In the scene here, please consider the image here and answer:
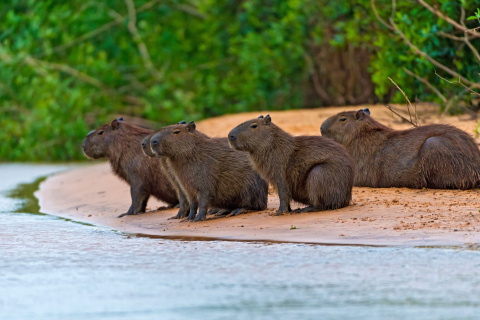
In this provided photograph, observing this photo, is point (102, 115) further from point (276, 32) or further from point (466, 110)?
point (466, 110)

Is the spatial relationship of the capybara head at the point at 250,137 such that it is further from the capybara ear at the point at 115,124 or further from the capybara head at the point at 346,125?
the capybara ear at the point at 115,124

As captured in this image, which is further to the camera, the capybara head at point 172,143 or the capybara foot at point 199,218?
the capybara head at point 172,143

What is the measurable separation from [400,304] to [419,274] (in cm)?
67

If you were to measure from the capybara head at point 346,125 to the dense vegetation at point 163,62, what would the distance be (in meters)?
5.20

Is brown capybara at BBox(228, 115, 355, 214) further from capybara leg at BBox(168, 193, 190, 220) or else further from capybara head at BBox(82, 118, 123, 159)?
capybara head at BBox(82, 118, 123, 159)

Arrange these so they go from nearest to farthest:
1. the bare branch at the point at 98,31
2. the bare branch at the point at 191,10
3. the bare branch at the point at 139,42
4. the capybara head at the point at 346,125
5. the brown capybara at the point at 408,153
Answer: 1. the brown capybara at the point at 408,153
2. the capybara head at the point at 346,125
3. the bare branch at the point at 98,31
4. the bare branch at the point at 139,42
5. the bare branch at the point at 191,10

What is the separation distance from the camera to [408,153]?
8.30 m

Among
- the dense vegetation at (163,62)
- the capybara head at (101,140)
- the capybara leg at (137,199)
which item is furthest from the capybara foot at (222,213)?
the dense vegetation at (163,62)

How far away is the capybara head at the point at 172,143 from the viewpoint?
752cm

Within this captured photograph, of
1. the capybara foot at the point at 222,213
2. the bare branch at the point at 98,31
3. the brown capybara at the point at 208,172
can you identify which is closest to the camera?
the brown capybara at the point at 208,172

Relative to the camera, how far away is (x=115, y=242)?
6.49 meters

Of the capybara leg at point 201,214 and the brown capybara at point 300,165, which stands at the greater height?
the brown capybara at point 300,165

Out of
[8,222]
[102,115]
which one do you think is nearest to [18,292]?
[8,222]

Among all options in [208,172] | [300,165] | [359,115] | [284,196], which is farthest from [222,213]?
[359,115]
